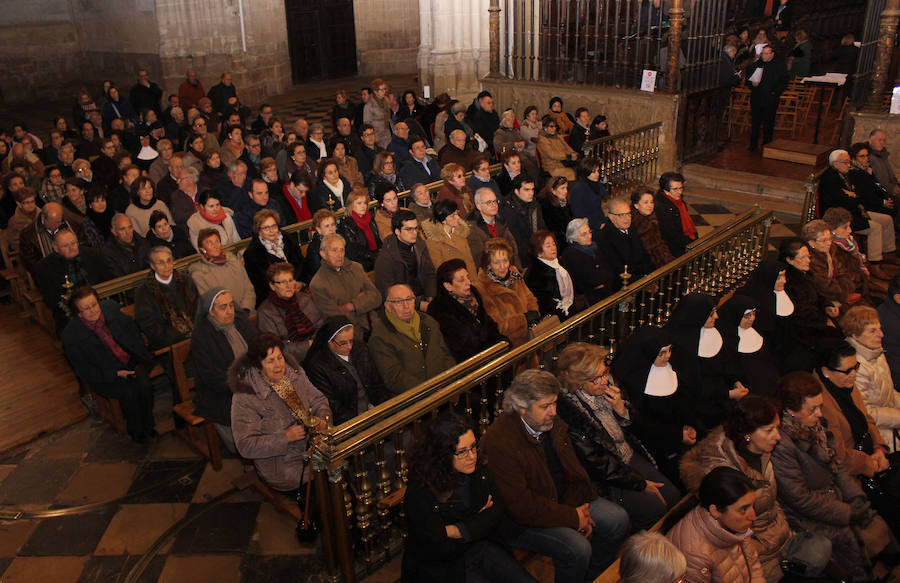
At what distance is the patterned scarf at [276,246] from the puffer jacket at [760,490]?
3.85 metres

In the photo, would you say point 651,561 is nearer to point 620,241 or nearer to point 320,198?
point 620,241

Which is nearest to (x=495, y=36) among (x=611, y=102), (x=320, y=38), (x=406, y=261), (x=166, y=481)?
(x=611, y=102)

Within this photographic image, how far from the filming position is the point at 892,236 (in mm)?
8594

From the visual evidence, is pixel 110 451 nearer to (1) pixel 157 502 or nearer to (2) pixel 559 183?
(1) pixel 157 502

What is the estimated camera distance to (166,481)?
5.11m

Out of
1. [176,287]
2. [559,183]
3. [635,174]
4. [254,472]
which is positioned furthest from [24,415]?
[635,174]

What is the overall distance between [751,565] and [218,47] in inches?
708

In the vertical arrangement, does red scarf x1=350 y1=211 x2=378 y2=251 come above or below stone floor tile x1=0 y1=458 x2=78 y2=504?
above

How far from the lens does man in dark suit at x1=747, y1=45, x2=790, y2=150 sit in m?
11.7

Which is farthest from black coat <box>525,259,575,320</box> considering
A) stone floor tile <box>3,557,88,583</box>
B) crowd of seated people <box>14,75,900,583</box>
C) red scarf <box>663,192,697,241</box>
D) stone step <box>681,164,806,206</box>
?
stone step <box>681,164,806,206</box>

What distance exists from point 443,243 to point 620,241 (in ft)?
5.45

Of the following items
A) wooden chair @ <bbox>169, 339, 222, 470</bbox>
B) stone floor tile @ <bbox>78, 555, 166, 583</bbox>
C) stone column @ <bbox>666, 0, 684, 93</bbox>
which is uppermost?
stone column @ <bbox>666, 0, 684, 93</bbox>

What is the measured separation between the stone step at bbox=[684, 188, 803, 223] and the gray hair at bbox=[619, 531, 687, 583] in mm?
7915

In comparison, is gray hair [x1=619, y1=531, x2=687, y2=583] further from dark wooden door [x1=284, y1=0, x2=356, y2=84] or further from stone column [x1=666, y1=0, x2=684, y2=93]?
dark wooden door [x1=284, y1=0, x2=356, y2=84]
